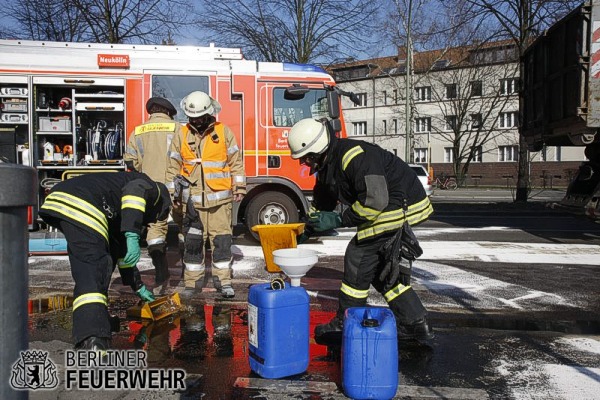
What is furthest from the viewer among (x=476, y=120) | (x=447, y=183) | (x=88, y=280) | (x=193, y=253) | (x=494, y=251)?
(x=476, y=120)

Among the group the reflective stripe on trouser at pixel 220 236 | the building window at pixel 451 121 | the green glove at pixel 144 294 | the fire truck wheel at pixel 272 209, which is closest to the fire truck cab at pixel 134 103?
the fire truck wheel at pixel 272 209

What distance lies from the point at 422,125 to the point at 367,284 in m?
41.8

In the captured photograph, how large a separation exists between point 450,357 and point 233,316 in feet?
6.63

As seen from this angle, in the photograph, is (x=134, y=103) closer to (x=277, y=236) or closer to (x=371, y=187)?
(x=277, y=236)

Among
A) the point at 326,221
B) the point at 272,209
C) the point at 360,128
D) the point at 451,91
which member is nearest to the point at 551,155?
the point at 451,91

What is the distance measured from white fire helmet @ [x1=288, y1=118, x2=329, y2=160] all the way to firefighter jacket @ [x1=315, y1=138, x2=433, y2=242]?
0.09m

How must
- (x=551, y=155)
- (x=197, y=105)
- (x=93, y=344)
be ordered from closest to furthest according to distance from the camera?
1. (x=93, y=344)
2. (x=197, y=105)
3. (x=551, y=155)

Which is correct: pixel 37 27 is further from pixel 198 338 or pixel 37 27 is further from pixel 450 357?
pixel 450 357

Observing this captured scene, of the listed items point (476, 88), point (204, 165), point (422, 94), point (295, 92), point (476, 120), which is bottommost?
point (204, 165)

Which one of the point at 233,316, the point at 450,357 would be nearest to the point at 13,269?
the point at 450,357

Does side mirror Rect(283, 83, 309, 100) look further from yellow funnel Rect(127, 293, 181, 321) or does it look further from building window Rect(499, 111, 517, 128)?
building window Rect(499, 111, 517, 128)

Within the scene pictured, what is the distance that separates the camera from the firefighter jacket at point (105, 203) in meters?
3.69

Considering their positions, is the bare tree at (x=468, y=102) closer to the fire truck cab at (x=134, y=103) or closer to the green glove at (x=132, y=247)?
the fire truck cab at (x=134, y=103)

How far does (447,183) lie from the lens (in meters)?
35.8
